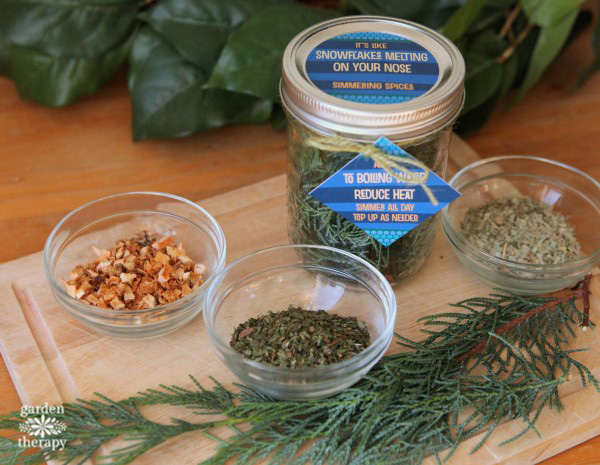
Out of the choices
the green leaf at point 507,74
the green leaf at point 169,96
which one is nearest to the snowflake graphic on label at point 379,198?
the green leaf at point 169,96

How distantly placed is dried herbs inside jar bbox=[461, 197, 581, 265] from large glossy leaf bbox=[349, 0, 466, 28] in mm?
447

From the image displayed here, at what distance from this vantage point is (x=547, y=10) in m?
1.43

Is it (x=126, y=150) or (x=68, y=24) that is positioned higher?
(x=68, y=24)

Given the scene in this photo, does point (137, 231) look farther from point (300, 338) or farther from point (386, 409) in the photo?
point (386, 409)

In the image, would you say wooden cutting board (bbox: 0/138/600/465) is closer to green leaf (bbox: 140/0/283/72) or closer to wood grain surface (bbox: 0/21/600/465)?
wood grain surface (bbox: 0/21/600/465)

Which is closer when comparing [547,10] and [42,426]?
[42,426]

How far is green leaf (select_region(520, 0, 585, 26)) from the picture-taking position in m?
1.42

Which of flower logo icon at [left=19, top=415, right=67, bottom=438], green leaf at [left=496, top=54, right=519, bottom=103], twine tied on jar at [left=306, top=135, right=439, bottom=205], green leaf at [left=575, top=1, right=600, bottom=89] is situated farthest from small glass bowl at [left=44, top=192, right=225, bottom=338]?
green leaf at [left=575, top=1, right=600, bottom=89]

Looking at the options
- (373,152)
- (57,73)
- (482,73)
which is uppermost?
(373,152)

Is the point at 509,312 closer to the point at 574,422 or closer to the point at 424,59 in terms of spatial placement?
the point at 574,422

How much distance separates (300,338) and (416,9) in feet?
2.64

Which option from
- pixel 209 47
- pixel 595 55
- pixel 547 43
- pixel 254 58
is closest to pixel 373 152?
pixel 254 58

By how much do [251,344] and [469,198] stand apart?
53 cm

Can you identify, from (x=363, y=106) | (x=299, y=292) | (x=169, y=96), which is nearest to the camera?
(x=363, y=106)
